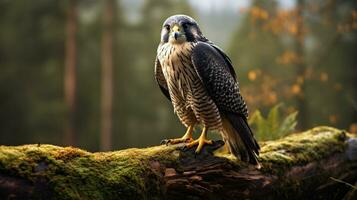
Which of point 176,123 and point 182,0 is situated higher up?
point 182,0

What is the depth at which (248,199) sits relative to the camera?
466 cm

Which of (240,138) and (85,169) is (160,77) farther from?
→ (85,169)

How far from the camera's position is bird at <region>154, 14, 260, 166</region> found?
14.9 ft

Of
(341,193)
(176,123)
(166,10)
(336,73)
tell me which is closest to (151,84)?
(176,123)

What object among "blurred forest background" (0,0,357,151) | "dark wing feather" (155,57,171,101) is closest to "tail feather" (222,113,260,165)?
"dark wing feather" (155,57,171,101)

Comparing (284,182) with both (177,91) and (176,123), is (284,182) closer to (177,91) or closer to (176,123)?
(177,91)

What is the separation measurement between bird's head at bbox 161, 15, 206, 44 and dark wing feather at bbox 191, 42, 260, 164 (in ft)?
0.43

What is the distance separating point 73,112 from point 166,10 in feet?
32.6

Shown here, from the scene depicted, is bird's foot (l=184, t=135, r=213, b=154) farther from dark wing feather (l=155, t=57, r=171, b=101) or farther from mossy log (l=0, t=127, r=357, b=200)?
dark wing feather (l=155, t=57, r=171, b=101)

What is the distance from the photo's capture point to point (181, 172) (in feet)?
13.5

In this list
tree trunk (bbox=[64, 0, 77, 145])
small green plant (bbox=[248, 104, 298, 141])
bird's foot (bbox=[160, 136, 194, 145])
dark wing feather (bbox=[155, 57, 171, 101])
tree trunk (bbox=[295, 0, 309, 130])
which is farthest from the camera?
tree trunk (bbox=[64, 0, 77, 145])

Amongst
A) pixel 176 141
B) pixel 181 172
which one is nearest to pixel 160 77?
pixel 176 141

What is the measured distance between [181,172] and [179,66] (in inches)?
44.0

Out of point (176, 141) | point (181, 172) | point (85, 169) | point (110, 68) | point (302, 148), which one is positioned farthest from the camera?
point (110, 68)
